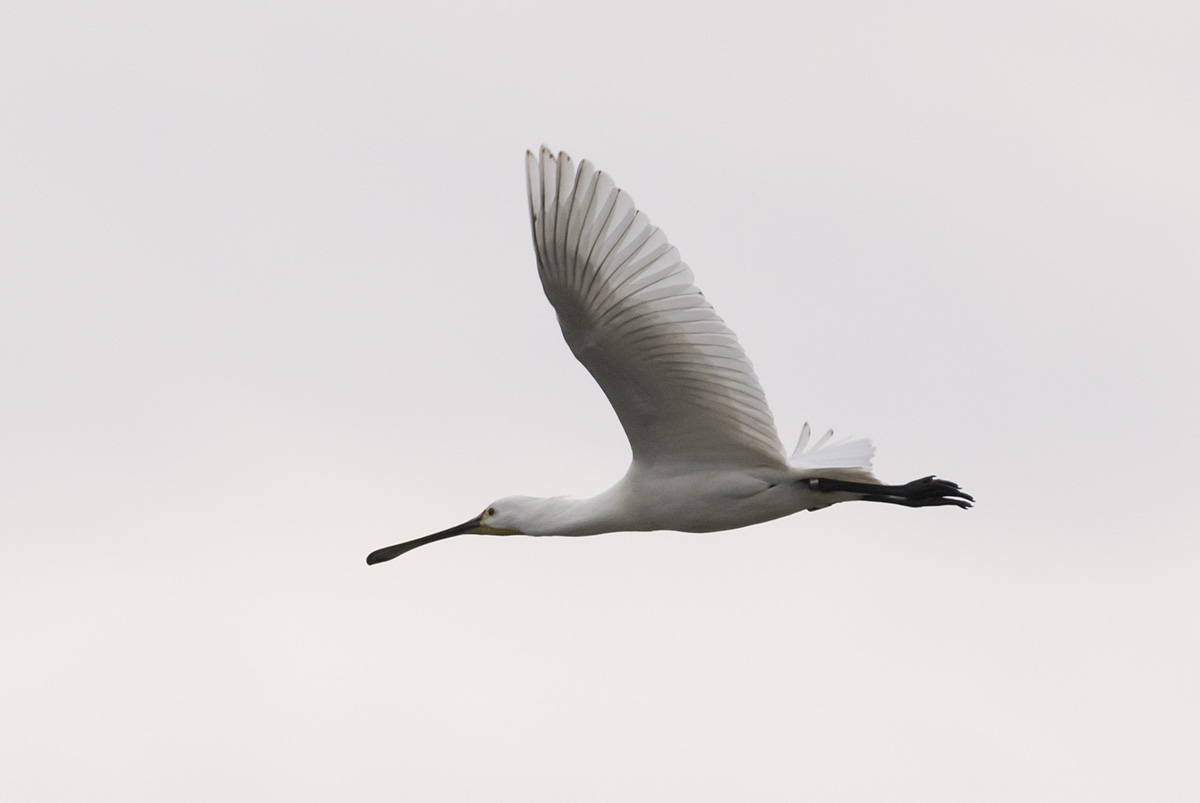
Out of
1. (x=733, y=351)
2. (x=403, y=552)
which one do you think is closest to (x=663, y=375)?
(x=733, y=351)

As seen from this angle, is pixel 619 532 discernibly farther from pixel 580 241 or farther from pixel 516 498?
pixel 580 241

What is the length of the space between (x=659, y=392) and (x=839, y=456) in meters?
1.87

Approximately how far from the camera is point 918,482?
549 inches

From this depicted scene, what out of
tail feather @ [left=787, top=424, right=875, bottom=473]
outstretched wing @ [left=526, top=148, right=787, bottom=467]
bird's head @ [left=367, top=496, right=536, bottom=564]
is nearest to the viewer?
outstretched wing @ [left=526, top=148, right=787, bottom=467]

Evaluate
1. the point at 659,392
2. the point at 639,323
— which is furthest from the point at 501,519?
the point at 639,323

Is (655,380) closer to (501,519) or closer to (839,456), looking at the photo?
(839,456)

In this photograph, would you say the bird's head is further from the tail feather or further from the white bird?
the tail feather

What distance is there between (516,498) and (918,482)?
11.8 ft

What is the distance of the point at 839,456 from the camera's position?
14289mm

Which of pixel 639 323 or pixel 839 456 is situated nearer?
pixel 639 323

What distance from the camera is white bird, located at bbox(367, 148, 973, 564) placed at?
12.4 m

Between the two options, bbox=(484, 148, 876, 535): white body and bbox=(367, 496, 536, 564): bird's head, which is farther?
bbox=(367, 496, 536, 564): bird's head

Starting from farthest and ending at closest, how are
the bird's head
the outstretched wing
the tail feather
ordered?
the bird's head → the tail feather → the outstretched wing

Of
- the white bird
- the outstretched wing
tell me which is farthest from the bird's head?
the outstretched wing
